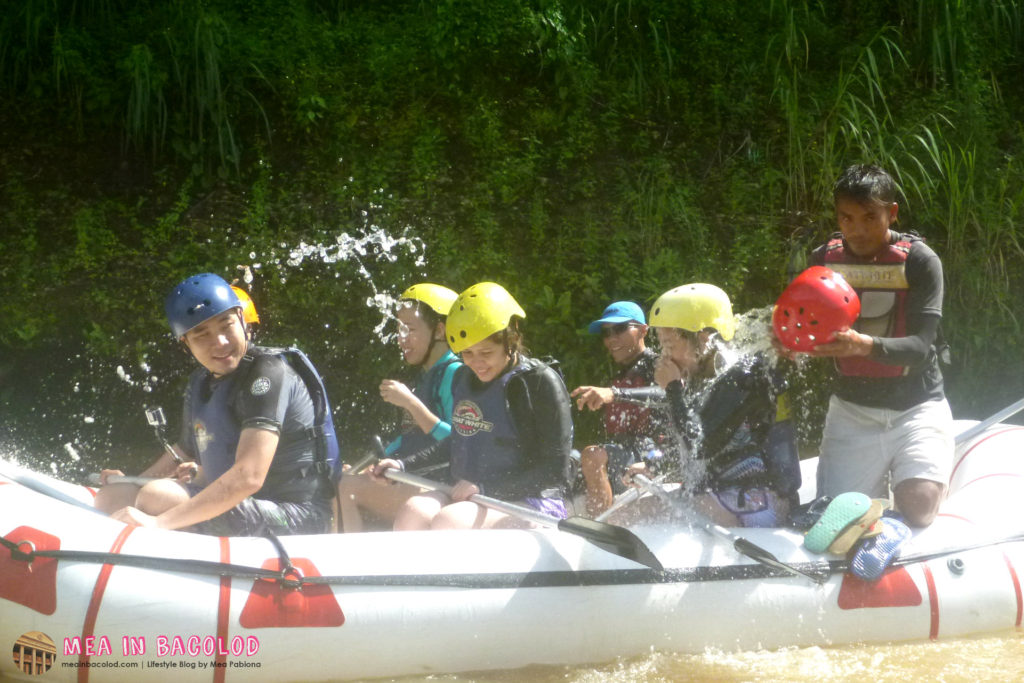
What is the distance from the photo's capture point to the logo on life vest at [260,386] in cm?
347

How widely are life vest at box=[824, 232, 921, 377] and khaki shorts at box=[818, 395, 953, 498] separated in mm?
180

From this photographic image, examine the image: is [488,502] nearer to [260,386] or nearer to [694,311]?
[260,386]

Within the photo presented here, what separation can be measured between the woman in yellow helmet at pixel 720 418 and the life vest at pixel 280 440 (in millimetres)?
1209

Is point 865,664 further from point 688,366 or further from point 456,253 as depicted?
point 456,253

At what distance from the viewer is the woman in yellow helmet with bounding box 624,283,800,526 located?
12.2 ft

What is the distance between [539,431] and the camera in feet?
12.7

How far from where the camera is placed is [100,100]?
7629mm

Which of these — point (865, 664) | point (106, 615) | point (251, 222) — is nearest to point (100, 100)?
point (251, 222)

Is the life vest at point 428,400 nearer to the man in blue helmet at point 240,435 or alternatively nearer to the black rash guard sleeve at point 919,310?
the man in blue helmet at point 240,435

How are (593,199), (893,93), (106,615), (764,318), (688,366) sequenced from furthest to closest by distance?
(893,93) < (593,199) < (764,318) < (688,366) < (106,615)

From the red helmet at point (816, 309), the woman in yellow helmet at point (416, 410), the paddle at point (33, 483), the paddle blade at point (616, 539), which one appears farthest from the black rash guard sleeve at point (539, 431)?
the paddle at point (33, 483)

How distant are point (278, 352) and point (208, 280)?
1.08 feet

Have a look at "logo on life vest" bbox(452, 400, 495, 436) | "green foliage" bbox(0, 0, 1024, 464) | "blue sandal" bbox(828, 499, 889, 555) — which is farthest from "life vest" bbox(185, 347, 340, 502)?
"green foliage" bbox(0, 0, 1024, 464)

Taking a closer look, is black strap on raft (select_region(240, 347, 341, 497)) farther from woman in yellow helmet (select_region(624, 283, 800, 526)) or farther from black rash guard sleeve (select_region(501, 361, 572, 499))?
woman in yellow helmet (select_region(624, 283, 800, 526))
